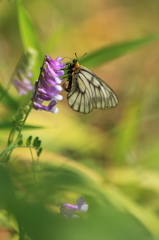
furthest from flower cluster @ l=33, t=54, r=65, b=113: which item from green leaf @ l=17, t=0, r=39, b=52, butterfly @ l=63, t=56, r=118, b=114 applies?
green leaf @ l=17, t=0, r=39, b=52

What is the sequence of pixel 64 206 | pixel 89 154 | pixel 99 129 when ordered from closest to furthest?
→ 1. pixel 64 206
2. pixel 89 154
3. pixel 99 129

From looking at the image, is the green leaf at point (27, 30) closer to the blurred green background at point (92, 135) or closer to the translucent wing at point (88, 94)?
the blurred green background at point (92, 135)

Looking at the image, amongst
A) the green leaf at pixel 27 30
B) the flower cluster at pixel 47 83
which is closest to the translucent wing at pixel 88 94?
the green leaf at pixel 27 30

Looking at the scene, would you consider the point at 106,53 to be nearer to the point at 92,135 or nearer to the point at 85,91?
the point at 85,91

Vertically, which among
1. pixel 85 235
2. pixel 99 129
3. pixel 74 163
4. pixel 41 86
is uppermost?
pixel 99 129

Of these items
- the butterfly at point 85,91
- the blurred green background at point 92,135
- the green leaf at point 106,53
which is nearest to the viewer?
the blurred green background at point 92,135

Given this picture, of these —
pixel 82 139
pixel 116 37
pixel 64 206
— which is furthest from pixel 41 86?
pixel 116 37

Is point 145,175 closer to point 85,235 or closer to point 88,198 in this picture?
point 88,198

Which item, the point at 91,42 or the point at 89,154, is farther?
the point at 91,42

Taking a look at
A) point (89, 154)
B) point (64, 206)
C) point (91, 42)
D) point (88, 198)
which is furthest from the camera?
point (91, 42)
